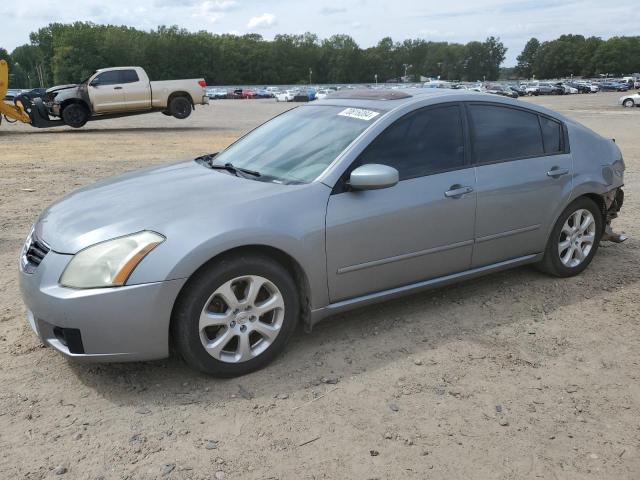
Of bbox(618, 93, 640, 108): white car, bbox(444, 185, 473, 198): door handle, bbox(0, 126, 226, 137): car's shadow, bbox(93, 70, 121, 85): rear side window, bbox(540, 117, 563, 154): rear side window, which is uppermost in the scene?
bbox(93, 70, 121, 85): rear side window

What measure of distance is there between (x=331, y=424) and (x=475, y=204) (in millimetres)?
1948

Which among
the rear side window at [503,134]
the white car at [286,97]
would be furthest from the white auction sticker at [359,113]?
the white car at [286,97]

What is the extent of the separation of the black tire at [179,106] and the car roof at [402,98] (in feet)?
57.1

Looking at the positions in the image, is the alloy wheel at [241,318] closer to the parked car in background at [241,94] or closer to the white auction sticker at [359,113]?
the white auction sticker at [359,113]

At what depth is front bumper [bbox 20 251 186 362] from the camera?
116 inches

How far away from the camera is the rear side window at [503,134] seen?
4.24 metres

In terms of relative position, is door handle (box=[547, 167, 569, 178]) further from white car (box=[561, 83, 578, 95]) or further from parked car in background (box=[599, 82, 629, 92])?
parked car in background (box=[599, 82, 629, 92])

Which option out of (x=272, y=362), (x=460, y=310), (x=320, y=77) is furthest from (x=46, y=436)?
(x=320, y=77)

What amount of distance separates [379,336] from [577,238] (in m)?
2.13

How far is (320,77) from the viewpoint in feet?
553

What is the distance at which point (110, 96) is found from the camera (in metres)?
19.4

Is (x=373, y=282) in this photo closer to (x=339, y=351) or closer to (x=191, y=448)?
(x=339, y=351)

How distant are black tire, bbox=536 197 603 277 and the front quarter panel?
219 cm

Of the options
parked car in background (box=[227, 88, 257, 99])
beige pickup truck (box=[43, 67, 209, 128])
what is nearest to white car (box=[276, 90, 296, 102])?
parked car in background (box=[227, 88, 257, 99])
